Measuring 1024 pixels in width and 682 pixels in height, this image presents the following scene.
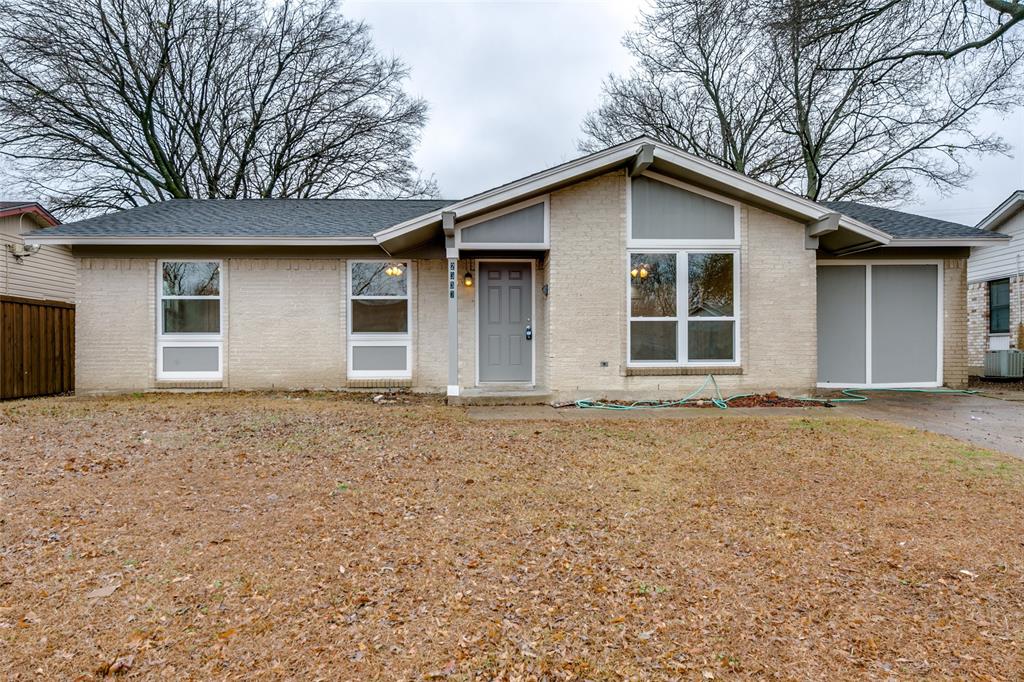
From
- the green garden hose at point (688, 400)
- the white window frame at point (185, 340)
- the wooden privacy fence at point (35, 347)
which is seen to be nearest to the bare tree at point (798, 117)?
the green garden hose at point (688, 400)

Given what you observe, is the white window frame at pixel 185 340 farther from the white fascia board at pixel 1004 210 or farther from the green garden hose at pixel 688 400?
the white fascia board at pixel 1004 210

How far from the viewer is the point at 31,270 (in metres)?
12.9

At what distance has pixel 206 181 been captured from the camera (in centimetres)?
2130

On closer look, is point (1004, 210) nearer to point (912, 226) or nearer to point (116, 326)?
point (912, 226)

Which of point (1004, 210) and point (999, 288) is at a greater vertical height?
point (1004, 210)

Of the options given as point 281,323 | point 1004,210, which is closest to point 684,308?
point 281,323

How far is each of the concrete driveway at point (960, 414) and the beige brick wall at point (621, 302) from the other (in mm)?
1257

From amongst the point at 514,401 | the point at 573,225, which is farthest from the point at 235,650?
the point at 573,225

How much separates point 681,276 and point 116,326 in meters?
10.4

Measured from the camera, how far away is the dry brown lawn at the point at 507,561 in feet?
7.09

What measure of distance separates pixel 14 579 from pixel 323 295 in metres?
7.64

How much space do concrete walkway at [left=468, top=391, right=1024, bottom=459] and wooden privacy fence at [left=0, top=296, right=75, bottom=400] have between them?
29.5 feet

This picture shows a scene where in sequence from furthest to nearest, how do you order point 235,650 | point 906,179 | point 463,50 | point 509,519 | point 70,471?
point 463,50 < point 906,179 < point 70,471 < point 509,519 < point 235,650

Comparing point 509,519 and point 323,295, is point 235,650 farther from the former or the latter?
point 323,295
